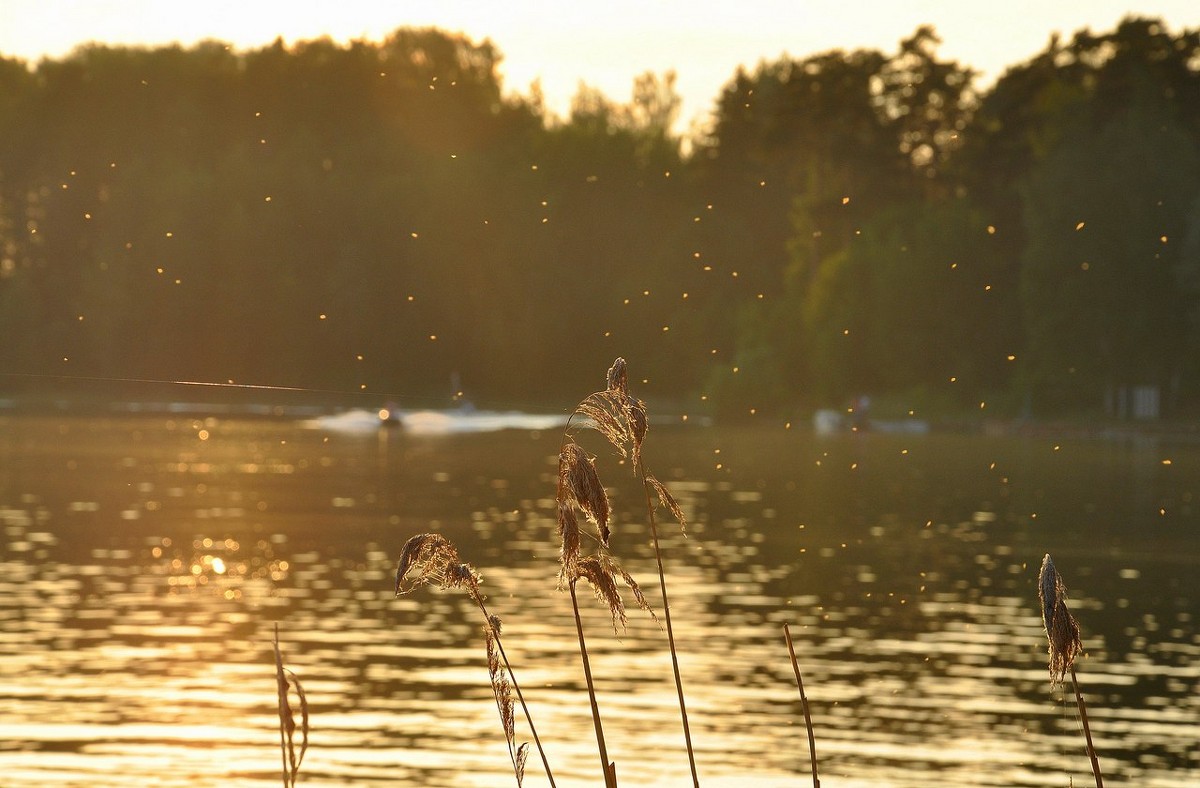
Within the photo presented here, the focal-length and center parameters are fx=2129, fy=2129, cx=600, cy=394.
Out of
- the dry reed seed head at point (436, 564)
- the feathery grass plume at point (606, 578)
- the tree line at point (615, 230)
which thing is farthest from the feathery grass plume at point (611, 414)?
the tree line at point (615, 230)

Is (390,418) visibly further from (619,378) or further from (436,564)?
(619,378)

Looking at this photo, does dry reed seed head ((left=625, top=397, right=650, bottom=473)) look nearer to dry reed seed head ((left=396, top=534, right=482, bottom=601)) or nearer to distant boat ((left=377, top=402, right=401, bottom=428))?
dry reed seed head ((left=396, top=534, right=482, bottom=601))

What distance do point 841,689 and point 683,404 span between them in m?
83.3

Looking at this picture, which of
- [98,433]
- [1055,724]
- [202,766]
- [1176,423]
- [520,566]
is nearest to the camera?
[202,766]

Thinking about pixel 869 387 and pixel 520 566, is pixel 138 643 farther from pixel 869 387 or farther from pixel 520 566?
pixel 869 387

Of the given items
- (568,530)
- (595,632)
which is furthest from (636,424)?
(595,632)

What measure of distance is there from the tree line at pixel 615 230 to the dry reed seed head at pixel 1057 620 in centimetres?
7677

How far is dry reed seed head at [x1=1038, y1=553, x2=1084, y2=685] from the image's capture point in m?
4.66

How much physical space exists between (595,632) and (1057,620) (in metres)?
24.2

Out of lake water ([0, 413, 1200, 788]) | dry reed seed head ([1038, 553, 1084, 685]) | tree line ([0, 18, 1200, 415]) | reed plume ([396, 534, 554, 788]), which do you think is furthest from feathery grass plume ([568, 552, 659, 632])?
tree line ([0, 18, 1200, 415])

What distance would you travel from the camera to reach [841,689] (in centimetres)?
2397

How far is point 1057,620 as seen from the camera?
15.4ft

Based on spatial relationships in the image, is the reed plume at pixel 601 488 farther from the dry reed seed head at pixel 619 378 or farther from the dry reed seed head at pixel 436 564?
the dry reed seed head at pixel 436 564

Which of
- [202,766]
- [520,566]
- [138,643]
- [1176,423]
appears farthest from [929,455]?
[202,766]
